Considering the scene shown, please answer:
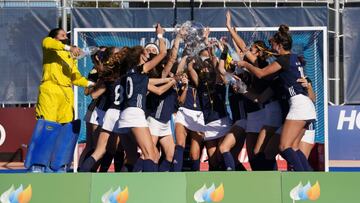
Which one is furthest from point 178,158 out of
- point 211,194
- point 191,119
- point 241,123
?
point 211,194

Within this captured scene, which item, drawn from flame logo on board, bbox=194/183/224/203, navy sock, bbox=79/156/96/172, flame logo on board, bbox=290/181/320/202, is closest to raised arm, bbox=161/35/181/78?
navy sock, bbox=79/156/96/172

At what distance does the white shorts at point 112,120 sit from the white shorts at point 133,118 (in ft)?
1.93

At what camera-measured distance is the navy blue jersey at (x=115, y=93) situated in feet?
35.4

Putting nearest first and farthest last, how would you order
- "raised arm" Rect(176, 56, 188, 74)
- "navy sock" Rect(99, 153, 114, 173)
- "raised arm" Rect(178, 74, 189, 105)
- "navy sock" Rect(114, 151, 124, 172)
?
"raised arm" Rect(178, 74, 189, 105) < "raised arm" Rect(176, 56, 188, 74) < "navy sock" Rect(99, 153, 114, 173) < "navy sock" Rect(114, 151, 124, 172)

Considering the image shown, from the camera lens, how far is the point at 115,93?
10.9m

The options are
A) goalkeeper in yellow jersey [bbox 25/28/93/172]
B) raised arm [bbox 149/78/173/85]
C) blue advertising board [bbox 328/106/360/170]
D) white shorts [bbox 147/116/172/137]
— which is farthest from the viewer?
blue advertising board [bbox 328/106/360/170]

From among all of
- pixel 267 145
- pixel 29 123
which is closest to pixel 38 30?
pixel 29 123

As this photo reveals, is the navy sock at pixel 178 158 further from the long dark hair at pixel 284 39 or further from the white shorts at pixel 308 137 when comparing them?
the long dark hair at pixel 284 39

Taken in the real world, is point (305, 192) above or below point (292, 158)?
below

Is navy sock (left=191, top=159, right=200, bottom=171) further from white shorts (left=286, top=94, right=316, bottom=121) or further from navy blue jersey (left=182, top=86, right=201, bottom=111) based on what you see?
white shorts (left=286, top=94, right=316, bottom=121)

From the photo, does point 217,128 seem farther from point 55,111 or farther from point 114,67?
point 55,111

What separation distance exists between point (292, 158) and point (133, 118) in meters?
1.86

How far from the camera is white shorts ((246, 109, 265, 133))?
428 inches

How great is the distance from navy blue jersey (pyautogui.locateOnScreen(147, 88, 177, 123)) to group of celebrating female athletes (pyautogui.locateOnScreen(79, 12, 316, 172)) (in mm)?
12
